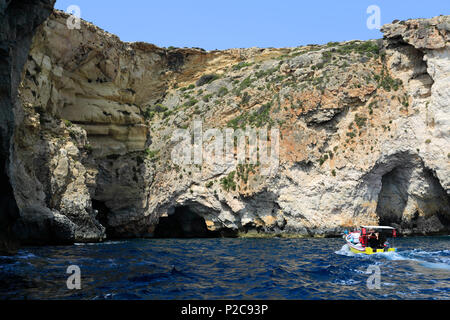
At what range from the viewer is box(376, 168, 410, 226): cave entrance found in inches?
1639

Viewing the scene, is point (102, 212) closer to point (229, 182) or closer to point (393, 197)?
point (229, 182)

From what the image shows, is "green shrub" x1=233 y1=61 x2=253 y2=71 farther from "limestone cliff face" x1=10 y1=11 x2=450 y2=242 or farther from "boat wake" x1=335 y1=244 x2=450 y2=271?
"boat wake" x1=335 y1=244 x2=450 y2=271

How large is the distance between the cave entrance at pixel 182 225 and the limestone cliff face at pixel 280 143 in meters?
0.17

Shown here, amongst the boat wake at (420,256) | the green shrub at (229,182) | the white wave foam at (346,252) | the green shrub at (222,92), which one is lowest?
the white wave foam at (346,252)

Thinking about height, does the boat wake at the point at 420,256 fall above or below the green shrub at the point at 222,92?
below

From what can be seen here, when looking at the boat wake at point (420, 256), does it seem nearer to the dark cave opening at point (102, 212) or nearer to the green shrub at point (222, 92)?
the dark cave opening at point (102, 212)

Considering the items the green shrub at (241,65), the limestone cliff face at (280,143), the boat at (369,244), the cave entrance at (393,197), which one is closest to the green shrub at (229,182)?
the limestone cliff face at (280,143)

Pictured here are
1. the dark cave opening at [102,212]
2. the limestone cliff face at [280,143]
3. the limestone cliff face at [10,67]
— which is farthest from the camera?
the dark cave opening at [102,212]

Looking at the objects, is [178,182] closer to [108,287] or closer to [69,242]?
[69,242]

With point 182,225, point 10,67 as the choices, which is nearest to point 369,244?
point 10,67

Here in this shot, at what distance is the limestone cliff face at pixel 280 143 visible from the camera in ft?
124

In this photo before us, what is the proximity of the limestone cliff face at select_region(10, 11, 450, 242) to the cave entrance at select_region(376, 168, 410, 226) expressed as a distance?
0.11 meters

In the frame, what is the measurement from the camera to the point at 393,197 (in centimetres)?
4262

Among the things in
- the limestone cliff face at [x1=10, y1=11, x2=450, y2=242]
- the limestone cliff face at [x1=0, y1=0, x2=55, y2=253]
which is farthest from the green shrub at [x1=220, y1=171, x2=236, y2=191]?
the limestone cliff face at [x1=0, y1=0, x2=55, y2=253]
